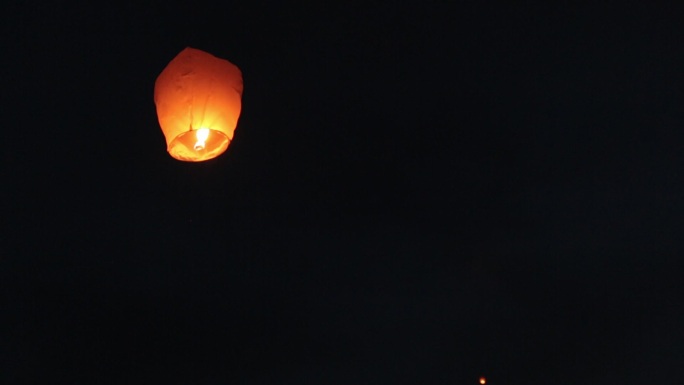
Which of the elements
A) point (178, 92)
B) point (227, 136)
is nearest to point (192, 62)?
point (178, 92)

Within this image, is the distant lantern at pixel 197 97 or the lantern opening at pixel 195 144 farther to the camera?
the lantern opening at pixel 195 144

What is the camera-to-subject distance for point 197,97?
308cm

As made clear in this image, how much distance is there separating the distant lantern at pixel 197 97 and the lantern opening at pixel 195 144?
51 mm

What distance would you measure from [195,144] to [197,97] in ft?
0.90

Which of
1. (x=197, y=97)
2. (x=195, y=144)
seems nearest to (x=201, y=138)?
(x=195, y=144)

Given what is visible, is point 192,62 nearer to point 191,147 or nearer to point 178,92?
point 178,92

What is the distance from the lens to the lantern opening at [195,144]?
329 centimetres

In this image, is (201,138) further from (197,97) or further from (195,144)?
(197,97)

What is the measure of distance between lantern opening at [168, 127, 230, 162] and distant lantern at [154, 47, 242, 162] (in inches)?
2.0

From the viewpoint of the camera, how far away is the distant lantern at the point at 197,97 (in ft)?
10.1

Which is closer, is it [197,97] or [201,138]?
[197,97]

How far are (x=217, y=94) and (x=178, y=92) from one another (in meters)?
0.17

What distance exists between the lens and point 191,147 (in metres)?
3.34

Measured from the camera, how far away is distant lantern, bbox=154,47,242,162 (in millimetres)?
3076
